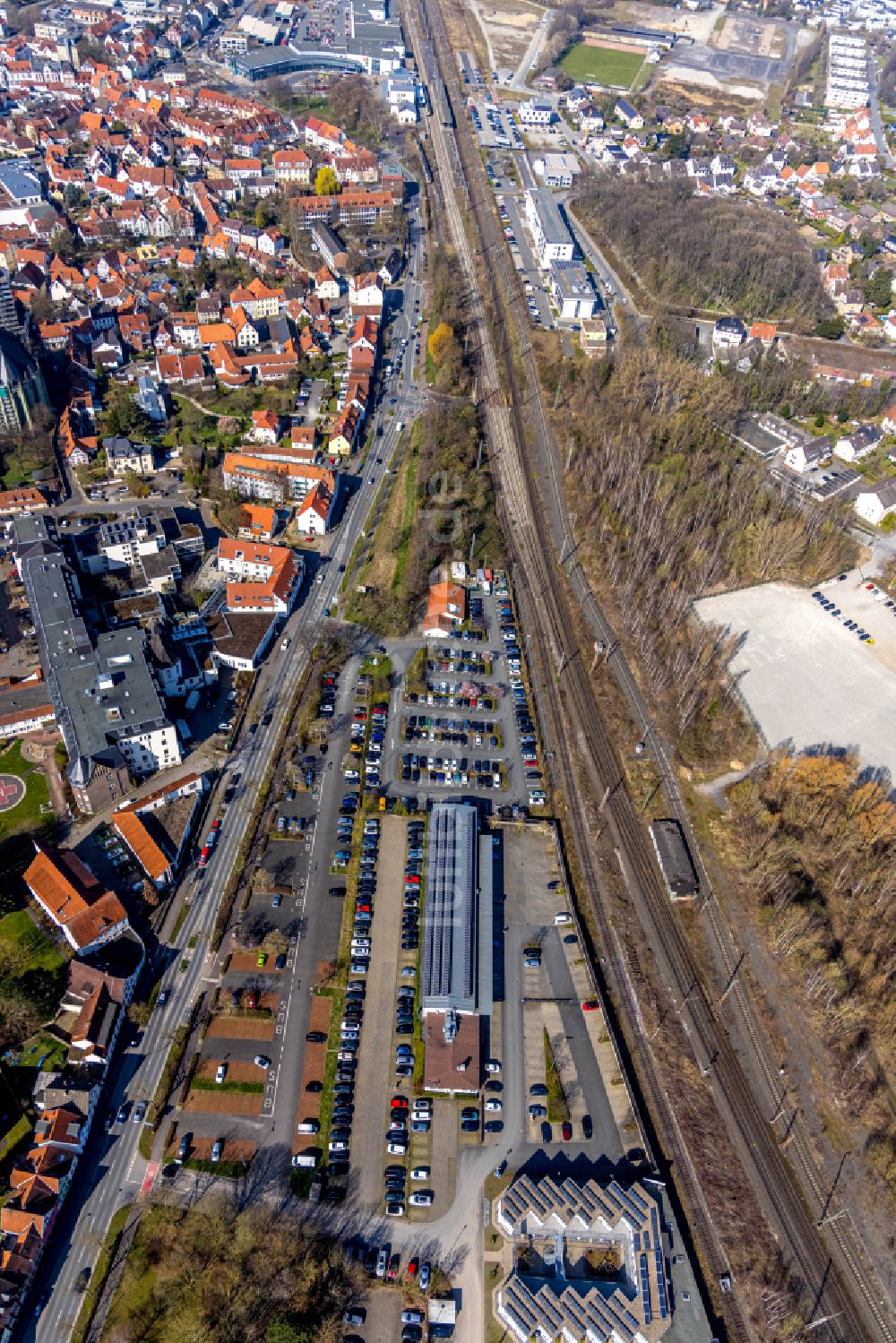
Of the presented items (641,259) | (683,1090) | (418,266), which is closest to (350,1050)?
(683,1090)

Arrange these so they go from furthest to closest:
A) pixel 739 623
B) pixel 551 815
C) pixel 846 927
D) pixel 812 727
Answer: pixel 739 623
pixel 812 727
pixel 551 815
pixel 846 927

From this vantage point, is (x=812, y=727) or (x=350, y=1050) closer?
(x=350, y=1050)

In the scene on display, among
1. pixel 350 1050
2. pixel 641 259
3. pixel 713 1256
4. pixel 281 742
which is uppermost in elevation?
pixel 641 259

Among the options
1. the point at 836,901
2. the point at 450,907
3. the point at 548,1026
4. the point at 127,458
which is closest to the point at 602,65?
the point at 127,458

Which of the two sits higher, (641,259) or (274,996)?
(641,259)

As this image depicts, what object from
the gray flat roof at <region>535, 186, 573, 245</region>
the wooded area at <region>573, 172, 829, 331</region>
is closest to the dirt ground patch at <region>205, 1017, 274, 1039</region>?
Answer: the wooded area at <region>573, 172, 829, 331</region>

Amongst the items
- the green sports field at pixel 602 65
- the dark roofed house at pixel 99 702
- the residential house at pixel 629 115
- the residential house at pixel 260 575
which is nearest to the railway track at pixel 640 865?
the residential house at pixel 260 575

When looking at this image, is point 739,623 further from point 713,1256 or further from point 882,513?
point 713,1256

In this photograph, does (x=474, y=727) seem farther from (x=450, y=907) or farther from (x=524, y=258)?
(x=524, y=258)
